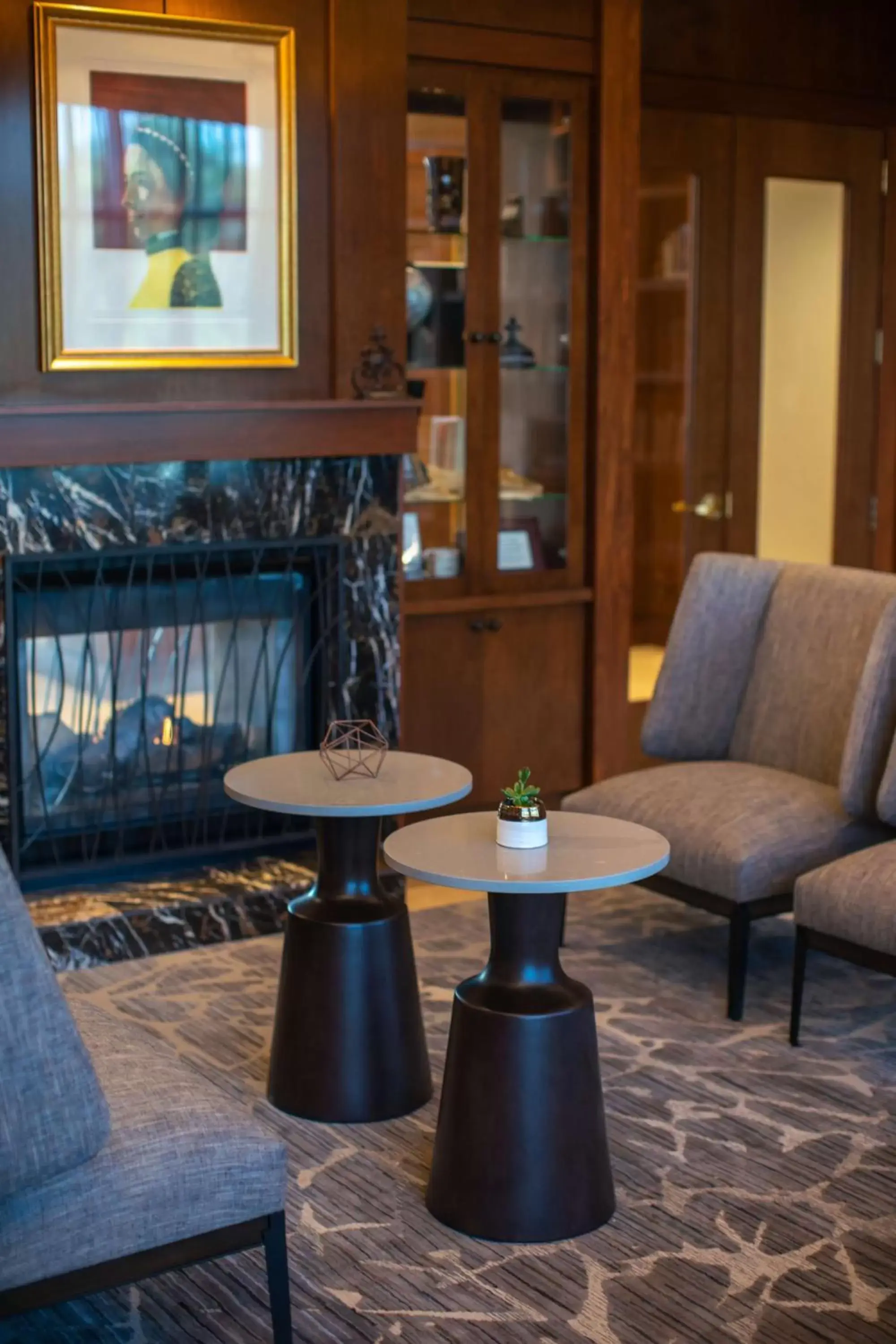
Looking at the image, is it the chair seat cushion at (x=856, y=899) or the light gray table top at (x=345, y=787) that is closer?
the light gray table top at (x=345, y=787)

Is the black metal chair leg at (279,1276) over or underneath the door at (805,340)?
underneath

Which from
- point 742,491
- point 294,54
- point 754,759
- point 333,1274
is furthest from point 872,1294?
point 742,491

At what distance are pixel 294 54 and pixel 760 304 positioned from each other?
6.95ft

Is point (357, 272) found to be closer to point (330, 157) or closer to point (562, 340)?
point (330, 157)

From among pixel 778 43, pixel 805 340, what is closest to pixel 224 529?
pixel 805 340

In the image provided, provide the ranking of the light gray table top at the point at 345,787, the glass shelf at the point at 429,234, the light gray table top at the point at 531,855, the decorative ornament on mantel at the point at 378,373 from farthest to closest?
the glass shelf at the point at 429,234 < the decorative ornament on mantel at the point at 378,373 < the light gray table top at the point at 345,787 < the light gray table top at the point at 531,855

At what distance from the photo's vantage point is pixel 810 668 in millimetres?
4250

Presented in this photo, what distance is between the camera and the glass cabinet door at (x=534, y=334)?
16.8 ft

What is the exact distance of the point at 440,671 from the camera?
5145mm

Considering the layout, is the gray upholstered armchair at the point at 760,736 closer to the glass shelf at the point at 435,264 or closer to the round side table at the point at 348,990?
the round side table at the point at 348,990

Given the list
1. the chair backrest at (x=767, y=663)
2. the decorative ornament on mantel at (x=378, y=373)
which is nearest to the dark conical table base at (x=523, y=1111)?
the chair backrest at (x=767, y=663)

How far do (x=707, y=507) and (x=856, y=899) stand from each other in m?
2.59

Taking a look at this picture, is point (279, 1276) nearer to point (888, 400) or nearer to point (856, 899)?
point (856, 899)

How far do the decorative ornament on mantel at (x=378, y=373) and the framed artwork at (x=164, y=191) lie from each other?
7.6 inches
